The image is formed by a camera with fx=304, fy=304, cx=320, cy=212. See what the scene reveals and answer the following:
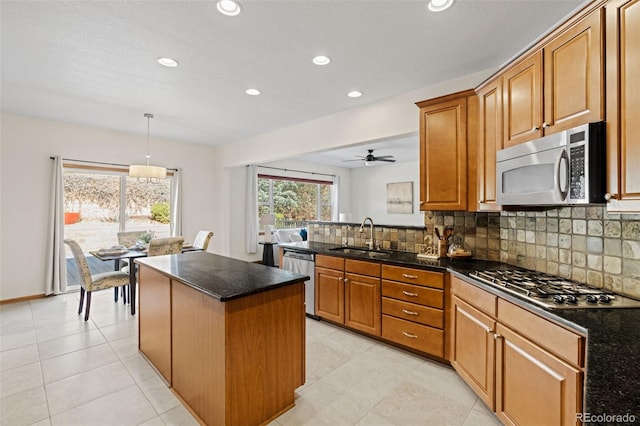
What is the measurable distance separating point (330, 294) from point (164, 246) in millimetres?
2244

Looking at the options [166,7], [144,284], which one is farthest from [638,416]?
[144,284]

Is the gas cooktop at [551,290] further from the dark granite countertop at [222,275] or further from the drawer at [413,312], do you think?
the dark granite countertop at [222,275]

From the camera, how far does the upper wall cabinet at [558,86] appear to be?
1510mm

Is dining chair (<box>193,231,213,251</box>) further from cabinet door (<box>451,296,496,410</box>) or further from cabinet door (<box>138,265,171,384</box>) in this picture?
cabinet door (<box>451,296,496,410</box>)

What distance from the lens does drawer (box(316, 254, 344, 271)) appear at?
328cm

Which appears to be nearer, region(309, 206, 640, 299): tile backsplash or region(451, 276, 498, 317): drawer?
region(309, 206, 640, 299): tile backsplash

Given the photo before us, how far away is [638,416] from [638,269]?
4.34 feet

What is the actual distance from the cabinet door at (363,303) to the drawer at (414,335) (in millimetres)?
109

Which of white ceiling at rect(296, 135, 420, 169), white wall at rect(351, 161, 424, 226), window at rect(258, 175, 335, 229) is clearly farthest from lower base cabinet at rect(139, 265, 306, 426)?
white wall at rect(351, 161, 424, 226)

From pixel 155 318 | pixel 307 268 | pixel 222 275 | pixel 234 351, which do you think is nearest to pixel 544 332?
pixel 234 351

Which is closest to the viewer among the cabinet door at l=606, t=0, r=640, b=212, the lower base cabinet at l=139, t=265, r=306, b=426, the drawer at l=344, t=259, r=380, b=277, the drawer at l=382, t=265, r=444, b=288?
the cabinet door at l=606, t=0, r=640, b=212

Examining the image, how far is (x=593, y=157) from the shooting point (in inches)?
57.6

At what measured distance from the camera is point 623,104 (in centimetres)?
137

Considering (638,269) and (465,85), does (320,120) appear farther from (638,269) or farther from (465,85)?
(638,269)
